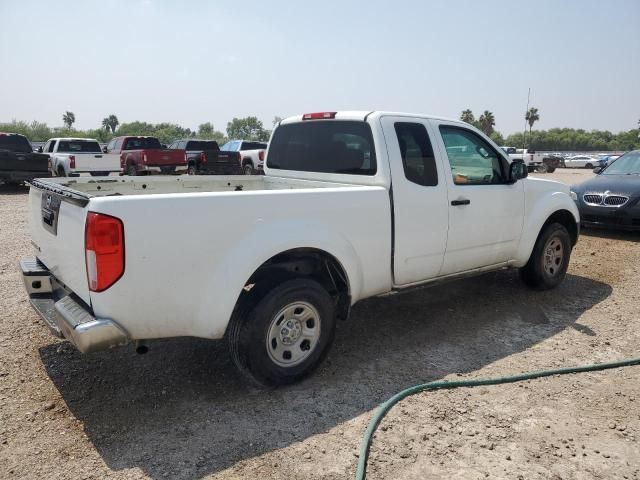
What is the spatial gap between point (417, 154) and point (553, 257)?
257cm

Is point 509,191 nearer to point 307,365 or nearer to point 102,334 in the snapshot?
point 307,365

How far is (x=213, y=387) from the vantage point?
343 centimetres

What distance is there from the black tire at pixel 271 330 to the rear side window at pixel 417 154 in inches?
50.6

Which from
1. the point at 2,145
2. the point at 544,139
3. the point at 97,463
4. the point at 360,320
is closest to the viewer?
the point at 97,463

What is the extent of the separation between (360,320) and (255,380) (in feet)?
5.43

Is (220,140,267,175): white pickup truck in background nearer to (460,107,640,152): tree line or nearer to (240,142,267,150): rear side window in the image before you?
(240,142,267,150): rear side window

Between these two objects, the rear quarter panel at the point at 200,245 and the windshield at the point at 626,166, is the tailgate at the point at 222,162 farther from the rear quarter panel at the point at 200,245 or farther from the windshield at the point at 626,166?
the rear quarter panel at the point at 200,245

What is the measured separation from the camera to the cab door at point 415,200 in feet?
12.8

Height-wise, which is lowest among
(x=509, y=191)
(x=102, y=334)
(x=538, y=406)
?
(x=538, y=406)

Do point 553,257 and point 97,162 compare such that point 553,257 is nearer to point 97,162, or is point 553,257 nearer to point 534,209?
point 534,209

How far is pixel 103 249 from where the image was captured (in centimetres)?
264

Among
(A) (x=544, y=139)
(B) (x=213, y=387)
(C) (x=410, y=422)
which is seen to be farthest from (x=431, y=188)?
(A) (x=544, y=139)

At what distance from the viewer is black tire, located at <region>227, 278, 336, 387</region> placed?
316cm

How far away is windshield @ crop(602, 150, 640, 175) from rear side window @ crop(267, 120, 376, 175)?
767 centimetres
